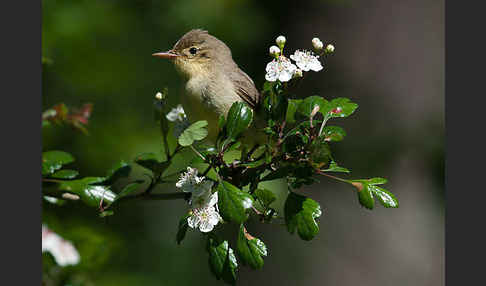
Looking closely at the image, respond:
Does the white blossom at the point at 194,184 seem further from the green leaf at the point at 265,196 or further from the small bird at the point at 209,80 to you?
the small bird at the point at 209,80

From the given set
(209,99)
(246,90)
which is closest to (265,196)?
(209,99)

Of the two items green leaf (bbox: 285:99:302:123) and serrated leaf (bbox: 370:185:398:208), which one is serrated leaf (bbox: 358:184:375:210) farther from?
green leaf (bbox: 285:99:302:123)

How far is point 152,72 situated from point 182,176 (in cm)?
258

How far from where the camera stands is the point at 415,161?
13.3 ft

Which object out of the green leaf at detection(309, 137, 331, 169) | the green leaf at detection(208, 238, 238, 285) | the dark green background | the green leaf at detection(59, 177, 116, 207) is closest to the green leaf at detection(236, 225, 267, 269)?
the green leaf at detection(208, 238, 238, 285)

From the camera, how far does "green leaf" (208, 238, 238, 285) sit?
139 centimetres

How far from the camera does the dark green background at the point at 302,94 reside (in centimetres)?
338

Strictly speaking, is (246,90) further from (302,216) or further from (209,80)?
(302,216)

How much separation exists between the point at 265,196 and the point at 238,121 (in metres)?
0.22

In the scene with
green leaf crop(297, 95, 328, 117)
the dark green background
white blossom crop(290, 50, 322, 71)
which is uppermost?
white blossom crop(290, 50, 322, 71)

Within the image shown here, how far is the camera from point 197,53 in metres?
2.27

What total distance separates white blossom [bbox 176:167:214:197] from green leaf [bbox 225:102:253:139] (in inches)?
5.9

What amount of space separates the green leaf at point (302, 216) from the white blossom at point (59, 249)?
823mm

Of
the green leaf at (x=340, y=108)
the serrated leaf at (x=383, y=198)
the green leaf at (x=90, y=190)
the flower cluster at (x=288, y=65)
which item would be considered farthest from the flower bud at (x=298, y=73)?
the green leaf at (x=90, y=190)
